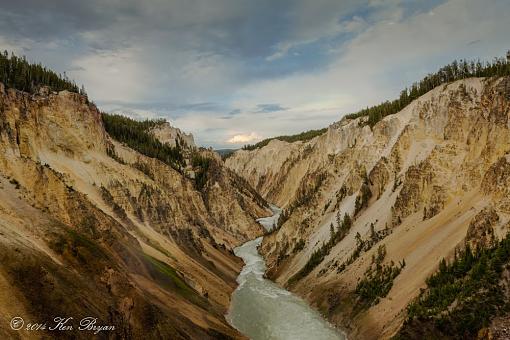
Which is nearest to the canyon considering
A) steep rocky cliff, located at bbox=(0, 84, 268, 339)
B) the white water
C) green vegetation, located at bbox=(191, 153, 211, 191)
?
steep rocky cliff, located at bbox=(0, 84, 268, 339)

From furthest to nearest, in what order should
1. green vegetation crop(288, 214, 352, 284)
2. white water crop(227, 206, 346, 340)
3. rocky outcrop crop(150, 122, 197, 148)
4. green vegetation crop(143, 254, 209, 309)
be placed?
rocky outcrop crop(150, 122, 197, 148) < green vegetation crop(288, 214, 352, 284) < white water crop(227, 206, 346, 340) < green vegetation crop(143, 254, 209, 309)

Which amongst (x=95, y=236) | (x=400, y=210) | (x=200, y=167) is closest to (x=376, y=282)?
(x=400, y=210)

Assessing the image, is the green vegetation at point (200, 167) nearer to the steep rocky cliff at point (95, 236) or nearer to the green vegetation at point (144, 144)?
the green vegetation at point (144, 144)

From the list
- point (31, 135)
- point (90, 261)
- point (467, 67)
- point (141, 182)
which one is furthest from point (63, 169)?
point (467, 67)

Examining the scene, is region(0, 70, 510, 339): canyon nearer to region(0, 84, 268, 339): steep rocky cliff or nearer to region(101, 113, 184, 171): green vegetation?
region(0, 84, 268, 339): steep rocky cliff

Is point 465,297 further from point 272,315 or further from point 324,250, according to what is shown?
point 324,250
